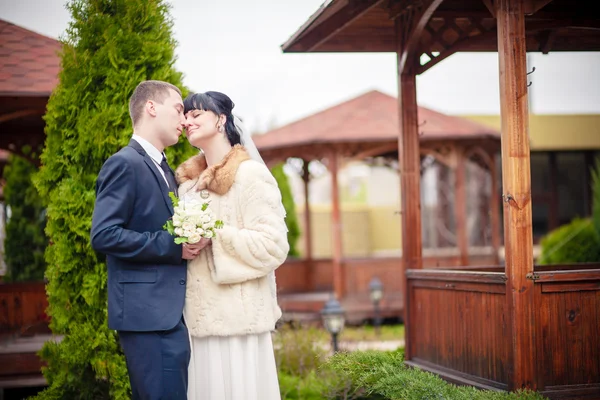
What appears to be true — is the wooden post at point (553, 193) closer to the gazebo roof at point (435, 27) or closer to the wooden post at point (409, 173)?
the gazebo roof at point (435, 27)

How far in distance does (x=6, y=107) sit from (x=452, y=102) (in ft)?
93.8

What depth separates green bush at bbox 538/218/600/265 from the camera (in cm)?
1395

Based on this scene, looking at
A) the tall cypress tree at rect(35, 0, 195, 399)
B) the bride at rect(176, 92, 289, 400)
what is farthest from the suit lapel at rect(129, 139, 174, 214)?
the tall cypress tree at rect(35, 0, 195, 399)

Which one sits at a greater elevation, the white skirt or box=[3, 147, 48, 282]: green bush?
box=[3, 147, 48, 282]: green bush

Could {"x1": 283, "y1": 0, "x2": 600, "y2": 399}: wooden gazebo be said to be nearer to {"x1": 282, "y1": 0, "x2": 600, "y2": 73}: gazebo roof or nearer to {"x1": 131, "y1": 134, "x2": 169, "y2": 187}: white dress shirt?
{"x1": 282, "y1": 0, "x2": 600, "y2": 73}: gazebo roof

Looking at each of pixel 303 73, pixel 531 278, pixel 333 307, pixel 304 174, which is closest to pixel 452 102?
pixel 303 73

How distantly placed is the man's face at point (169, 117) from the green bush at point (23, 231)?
7747 mm

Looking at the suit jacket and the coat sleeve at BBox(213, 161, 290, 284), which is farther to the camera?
the coat sleeve at BBox(213, 161, 290, 284)

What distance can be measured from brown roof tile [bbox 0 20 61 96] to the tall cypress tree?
189 centimetres

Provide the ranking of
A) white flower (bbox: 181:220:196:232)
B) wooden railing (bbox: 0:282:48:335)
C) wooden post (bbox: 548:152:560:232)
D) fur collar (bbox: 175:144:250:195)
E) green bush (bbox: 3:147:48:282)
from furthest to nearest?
wooden post (bbox: 548:152:560:232) → green bush (bbox: 3:147:48:282) → wooden railing (bbox: 0:282:48:335) → fur collar (bbox: 175:144:250:195) → white flower (bbox: 181:220:196:232)

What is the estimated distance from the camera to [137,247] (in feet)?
13.1

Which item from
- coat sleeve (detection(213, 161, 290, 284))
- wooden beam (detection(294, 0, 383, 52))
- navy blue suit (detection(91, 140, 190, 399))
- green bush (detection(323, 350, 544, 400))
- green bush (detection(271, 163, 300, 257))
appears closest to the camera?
navy blue suit (detection(91, 140, 190, 399))

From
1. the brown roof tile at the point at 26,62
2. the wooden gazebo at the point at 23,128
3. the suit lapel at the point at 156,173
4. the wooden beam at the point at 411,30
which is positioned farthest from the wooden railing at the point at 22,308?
the suit lapel at the point at 156,173

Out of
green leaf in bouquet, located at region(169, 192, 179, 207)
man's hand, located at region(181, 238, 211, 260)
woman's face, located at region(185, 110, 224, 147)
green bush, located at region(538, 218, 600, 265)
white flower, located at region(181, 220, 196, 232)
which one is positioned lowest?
green bush, located at region(538, 218, 600, 265)
